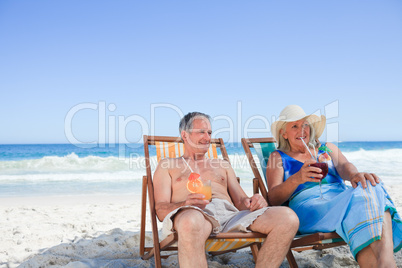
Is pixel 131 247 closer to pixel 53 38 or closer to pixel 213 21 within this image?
pixel 213 21

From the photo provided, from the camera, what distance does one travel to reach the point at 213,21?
45.7 feet

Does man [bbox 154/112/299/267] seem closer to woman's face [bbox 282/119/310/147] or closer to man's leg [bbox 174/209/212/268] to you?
man's leg [bbox 174/209/212/268]

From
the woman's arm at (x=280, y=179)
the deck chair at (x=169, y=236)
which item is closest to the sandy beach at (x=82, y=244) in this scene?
the deck chair at (x=169, y=236)

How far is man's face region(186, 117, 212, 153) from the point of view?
2900 millimetres

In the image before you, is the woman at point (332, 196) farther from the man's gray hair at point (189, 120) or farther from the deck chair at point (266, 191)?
the man's gray hair at point (189, 120)

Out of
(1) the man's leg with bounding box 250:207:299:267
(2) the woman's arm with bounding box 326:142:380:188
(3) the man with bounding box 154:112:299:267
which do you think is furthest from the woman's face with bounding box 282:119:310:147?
(1) the man's leg with bounding box 250:207:299:267

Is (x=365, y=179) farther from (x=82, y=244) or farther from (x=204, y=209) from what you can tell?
(x=82, y=244)

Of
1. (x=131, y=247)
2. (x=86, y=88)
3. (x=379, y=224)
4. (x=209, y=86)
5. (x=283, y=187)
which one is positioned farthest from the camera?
(x=86, y=88)

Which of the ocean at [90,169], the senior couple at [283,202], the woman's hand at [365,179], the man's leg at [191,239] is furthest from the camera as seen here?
the ocean at [90,169]

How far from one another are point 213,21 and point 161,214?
12.5m

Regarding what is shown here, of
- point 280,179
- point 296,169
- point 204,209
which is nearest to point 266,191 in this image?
point 280,179

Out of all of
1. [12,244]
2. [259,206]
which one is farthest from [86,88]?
[259,206]

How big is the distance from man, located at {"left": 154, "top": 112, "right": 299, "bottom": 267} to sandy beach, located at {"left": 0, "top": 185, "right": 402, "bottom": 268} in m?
0.66

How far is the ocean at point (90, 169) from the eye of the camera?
341 inches
